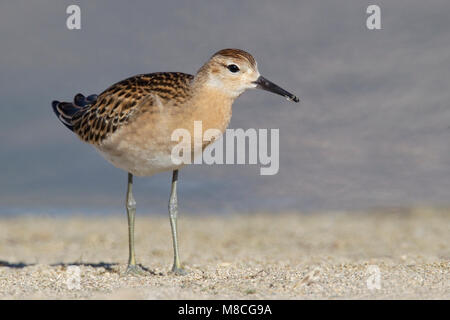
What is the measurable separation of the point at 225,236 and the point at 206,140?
7687 mm

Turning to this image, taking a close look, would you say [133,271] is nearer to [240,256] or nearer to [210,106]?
[210,106]

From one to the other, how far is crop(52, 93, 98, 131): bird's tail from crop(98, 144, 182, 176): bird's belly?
5.36 feet

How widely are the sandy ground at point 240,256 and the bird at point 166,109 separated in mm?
1130

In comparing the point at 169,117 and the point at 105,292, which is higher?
the point at 169,117

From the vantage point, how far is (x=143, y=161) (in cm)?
801

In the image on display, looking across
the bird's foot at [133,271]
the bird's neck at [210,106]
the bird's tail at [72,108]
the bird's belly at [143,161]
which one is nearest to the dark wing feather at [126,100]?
the bird's neck at [210,106]

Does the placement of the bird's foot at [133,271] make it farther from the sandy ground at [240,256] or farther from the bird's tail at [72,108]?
the bird's tail at [72,108]

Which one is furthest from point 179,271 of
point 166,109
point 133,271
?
point 166,109

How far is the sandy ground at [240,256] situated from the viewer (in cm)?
691

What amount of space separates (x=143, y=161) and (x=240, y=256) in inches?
167

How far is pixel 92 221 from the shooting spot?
18.3 meters

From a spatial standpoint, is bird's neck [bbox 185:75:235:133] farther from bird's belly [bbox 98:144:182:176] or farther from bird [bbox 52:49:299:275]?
bird's belly [bbox 98:144:182:176]
